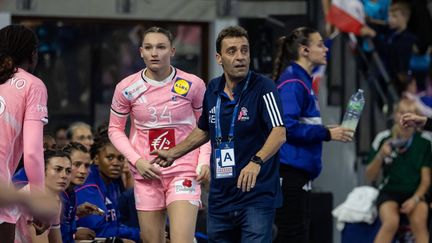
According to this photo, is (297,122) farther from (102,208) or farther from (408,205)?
(408,205)

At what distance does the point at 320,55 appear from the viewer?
30.2 ft

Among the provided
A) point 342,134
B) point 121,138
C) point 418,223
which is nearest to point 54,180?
point 121,138

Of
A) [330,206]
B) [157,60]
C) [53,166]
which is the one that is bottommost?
[330,206]

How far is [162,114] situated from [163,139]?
17 cm

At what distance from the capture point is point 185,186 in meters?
7.93

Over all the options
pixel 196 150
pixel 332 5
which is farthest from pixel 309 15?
pixel 196 150

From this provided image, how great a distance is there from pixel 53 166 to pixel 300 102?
6.69ft

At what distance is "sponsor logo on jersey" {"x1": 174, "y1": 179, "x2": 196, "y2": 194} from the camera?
790cm

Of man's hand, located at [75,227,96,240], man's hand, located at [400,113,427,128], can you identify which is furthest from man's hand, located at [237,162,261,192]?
man's hand, located at [75,227,96,240]

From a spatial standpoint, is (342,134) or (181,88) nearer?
(181,88)

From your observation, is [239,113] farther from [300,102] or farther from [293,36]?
[293,36]

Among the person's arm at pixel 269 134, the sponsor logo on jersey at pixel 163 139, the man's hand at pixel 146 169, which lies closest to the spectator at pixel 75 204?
the man's hand at pixel 146 169

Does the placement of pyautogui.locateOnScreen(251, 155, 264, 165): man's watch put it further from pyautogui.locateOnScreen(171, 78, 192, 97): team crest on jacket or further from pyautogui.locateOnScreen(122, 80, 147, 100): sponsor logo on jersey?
pyautogui.locateOnScreen(122, 80, 147, 100): sponsor logo on jersey

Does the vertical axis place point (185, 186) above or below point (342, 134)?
below
